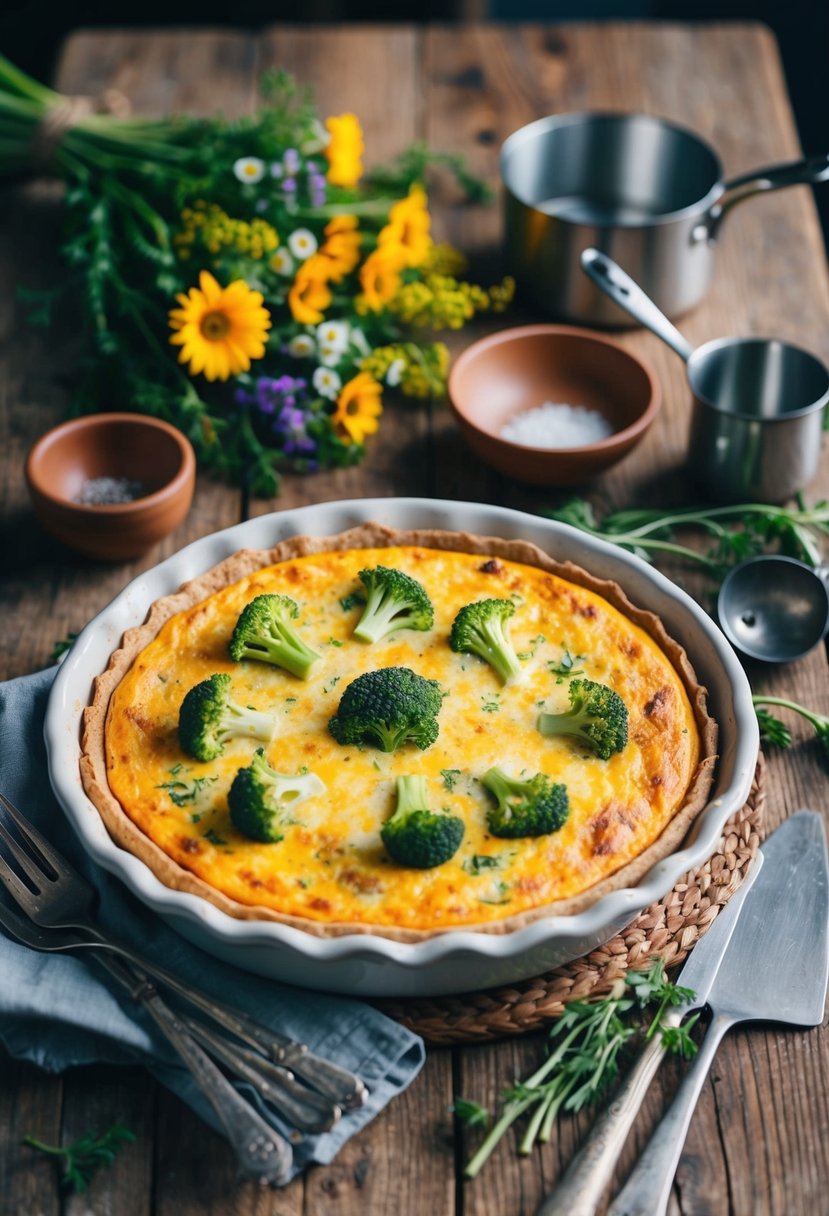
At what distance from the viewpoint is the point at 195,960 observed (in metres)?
2.95

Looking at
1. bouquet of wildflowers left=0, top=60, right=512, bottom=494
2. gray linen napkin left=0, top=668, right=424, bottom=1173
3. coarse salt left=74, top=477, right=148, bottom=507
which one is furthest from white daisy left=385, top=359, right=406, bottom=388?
gray linen napkin left=0, top=668, right=424, bottom=1173

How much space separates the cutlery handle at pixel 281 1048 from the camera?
2652 millimetres

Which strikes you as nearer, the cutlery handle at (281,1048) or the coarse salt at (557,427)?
the cutlery handle at (281,1048)

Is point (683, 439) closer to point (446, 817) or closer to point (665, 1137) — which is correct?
point (446, 817)

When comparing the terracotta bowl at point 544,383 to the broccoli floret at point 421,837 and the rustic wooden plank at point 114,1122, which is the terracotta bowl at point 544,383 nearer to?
the broccoli floret at point 421,837

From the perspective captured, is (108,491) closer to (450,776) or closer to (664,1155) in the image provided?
(450,776)

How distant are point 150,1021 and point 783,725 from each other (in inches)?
70.2

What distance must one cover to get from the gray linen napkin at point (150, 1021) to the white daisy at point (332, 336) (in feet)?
6.80

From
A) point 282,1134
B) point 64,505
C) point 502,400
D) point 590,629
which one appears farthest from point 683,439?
point 282,1134

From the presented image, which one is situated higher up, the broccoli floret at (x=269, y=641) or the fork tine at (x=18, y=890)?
the broccoli floret at (x=269, y=641)

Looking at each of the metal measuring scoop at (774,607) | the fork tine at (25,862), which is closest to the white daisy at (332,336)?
the metal measuring scoop at (774,607)

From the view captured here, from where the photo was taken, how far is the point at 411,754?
10.3 feet

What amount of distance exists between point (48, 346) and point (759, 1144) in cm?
359

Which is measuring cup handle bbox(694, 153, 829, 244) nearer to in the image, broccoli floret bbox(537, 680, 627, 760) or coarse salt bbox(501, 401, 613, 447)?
coarse salt bbox(501, 401, 613, 447)
